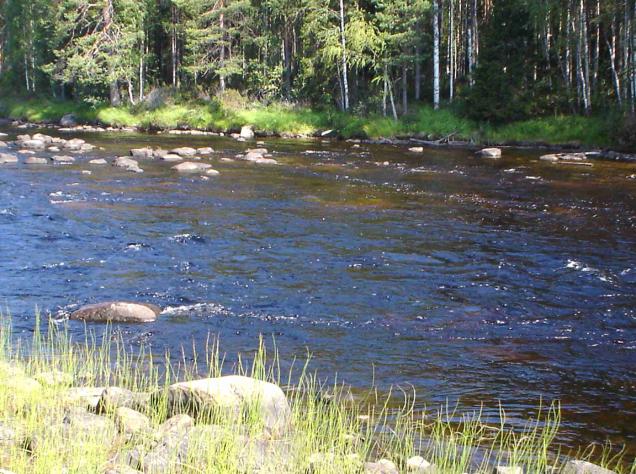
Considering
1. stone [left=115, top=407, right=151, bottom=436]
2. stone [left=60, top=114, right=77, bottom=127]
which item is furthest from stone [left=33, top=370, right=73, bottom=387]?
stone [left=60, top=114, right=77, bottom=127]

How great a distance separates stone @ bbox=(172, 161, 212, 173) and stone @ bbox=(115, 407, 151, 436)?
20346 mm

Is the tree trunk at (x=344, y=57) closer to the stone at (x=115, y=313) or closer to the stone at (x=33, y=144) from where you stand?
the stone at (x=33, y=144)

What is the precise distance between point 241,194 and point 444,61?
93.3ft

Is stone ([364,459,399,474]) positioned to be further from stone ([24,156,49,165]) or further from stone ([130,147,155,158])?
stone ([130,147,155,158])

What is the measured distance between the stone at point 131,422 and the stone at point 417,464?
2.12m

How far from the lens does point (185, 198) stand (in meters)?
21.2

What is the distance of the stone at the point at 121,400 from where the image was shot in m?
6.78

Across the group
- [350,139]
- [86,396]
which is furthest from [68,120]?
[86,396]

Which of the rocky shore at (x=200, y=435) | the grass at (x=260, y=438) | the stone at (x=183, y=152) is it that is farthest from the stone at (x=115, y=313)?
the stone at (x=183, y=152)

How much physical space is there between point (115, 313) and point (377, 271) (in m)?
4.90

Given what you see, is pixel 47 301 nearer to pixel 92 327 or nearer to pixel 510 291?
pixel 92 327

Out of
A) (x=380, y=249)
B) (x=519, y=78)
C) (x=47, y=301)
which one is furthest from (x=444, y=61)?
(x=47, y=301)

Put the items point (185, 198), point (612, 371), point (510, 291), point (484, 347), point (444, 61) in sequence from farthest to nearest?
point (444, 61), point (185, 198), point (510, 291), point (484, 347), point (612, 371)

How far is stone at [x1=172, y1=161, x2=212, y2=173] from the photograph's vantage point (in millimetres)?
26459
